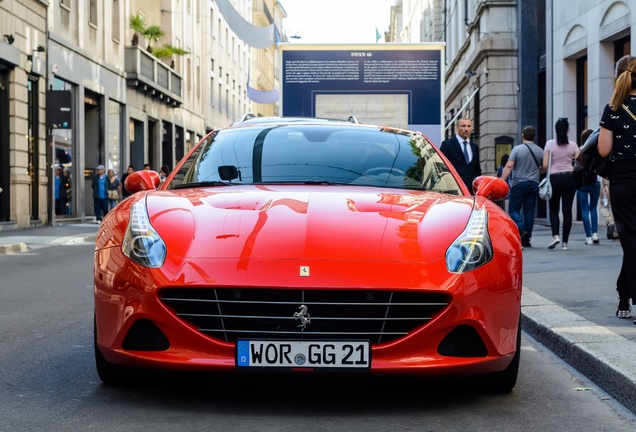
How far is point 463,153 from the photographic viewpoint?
41.9 ft

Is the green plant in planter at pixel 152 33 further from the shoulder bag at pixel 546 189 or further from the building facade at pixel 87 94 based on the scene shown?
the shoulder bag at pixel 546 189

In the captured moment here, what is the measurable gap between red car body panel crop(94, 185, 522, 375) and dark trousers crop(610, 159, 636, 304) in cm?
205

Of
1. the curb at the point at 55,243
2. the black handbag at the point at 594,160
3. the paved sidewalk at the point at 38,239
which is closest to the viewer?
the black handbag at the point at 594,160

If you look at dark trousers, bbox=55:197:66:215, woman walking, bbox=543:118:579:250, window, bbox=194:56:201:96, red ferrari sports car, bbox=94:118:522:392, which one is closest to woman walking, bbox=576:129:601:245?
woman walking, bbox=543:118:579:250

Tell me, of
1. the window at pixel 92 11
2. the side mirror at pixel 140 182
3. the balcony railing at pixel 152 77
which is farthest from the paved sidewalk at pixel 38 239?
the balcony railing at pixel 152 77

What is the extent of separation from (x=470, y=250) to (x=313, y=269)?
29.2 inches

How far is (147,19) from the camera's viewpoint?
41.3m

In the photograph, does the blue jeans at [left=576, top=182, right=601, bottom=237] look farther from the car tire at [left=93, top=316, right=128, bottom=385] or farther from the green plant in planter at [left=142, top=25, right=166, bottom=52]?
the green plant in planter at [left=142, top=25, right=166, bottom=52]

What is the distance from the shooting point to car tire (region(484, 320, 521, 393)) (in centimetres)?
475

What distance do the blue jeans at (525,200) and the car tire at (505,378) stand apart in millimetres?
10276

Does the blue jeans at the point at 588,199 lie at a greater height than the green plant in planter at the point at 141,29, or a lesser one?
lesser

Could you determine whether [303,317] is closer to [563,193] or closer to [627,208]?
[627,208]

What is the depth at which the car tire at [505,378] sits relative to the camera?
15.6ft

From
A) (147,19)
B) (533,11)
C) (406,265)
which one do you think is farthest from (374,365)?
(147,19)
